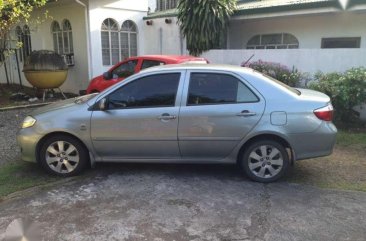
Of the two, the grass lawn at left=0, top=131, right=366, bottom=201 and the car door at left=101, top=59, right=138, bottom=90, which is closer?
the grass lawn at left=0, top=131, right=366, bottom=201

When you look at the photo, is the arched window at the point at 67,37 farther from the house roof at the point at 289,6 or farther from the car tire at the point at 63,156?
the car tire at the point at 63,156

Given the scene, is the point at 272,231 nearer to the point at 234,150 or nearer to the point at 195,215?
the point at 195,215

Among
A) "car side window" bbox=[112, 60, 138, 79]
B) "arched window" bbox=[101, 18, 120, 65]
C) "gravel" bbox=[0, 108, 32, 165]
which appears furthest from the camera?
"arched window" bbox=[101, 18, 120, 65]

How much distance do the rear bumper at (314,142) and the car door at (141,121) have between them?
1.61 meters

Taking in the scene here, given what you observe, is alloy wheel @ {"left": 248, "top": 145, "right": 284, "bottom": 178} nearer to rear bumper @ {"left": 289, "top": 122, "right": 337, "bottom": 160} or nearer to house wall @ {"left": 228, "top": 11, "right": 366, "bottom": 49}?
rear bumper @ {"left": 289, "top": 122, "right": 337, "bottom": 160}

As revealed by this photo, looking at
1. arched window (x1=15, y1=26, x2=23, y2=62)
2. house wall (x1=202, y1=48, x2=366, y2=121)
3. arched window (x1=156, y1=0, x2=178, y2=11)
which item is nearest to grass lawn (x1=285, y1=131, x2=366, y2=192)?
house wall (x1=202, y1=48, x2=366, y2=121)

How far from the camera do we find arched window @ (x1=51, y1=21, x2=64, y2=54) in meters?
14.4

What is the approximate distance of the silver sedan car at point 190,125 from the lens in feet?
16.8

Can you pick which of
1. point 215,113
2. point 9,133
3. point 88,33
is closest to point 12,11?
point 88,33

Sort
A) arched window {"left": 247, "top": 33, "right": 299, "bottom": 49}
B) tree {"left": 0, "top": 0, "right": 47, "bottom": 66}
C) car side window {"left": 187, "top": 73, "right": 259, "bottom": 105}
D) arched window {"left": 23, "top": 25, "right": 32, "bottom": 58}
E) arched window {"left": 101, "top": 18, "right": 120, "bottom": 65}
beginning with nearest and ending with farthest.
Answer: car side window {"left": 187, "top": 73, "right": 259, "bottom": 105} → tree {"left": 0, "top": 0, "right": 47, "bottom": 66} → arched window {"left": 247, "top": 33, "right": 299, "bottom": 49} → arched window {"left": 101, "top": 18, "right": 120, "bottom": 65} → arched window {"left": 23, "top": 25, "right": 32, "bottom": 58}

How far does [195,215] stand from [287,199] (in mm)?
1236

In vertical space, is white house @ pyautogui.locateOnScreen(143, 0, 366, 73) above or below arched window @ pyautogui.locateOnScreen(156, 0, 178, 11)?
below

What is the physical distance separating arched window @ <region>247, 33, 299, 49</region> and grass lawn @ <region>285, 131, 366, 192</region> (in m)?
6.20

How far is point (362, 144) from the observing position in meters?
7.12
